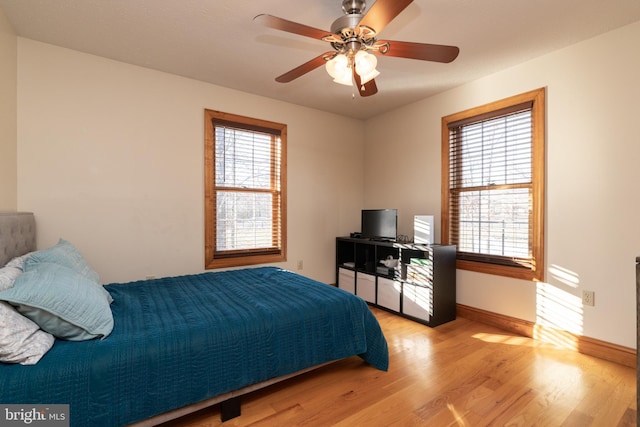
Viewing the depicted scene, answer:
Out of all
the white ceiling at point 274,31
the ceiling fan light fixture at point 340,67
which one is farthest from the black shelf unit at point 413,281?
the ceiling fan light fixture at point 340,67

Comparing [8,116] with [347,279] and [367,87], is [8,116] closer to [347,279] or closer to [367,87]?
[367,87]

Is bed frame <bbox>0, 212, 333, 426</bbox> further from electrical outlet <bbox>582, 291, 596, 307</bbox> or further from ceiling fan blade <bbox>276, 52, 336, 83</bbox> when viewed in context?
electrical outlet <bbox>582, 291, 596, 307</bbox>

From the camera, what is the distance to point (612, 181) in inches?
95.7

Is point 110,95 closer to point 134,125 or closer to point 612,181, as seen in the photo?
point 134,125

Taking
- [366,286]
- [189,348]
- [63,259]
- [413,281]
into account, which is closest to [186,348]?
[189,348]

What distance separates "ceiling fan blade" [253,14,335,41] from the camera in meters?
1.60

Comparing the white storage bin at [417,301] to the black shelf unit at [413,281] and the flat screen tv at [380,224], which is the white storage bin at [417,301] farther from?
the flat screen tv at [380,224]

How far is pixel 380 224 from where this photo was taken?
3.93 m

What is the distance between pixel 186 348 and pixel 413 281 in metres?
2.46

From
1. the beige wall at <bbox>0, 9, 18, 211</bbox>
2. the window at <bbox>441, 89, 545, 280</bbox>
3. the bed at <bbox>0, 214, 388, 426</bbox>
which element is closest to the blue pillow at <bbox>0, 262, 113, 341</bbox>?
the bed at <bbox>0, 214, 388, 426</bbox>

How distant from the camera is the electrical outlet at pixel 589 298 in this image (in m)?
2.52

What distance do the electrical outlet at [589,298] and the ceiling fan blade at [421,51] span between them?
2.23 m

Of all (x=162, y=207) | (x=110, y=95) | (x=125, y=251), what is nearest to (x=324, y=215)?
(x=162, y=207)

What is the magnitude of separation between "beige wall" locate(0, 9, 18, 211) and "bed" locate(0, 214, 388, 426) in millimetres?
229
